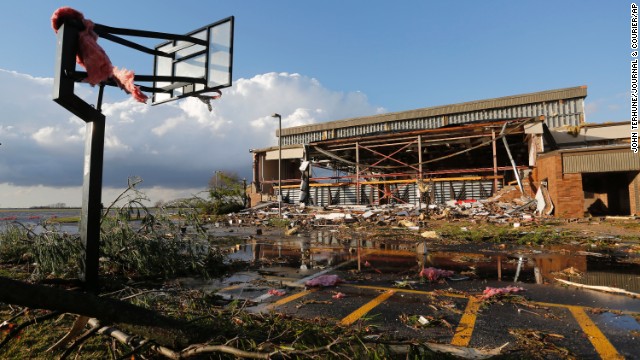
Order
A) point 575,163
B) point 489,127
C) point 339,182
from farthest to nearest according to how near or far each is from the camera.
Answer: point 339,182 < point 489,127 < point 575,163

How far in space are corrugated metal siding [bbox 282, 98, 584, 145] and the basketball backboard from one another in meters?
19.9

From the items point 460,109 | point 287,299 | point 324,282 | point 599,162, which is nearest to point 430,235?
point 324,282

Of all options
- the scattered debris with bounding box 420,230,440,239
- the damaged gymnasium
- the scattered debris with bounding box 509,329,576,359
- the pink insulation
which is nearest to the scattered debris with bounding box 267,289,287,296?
the scattered debris with bounding box 509,329,576,359

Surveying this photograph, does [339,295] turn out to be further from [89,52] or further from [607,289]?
[89,52]

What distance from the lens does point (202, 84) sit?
5.29m

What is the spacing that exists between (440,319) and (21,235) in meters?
7.73

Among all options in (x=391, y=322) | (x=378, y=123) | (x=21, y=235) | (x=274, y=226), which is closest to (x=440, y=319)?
(x=391, y=322)

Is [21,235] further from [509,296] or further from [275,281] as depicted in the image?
[509,296]

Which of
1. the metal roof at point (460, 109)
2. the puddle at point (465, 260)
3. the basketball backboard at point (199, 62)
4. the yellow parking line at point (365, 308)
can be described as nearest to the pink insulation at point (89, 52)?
the basketball backboard at point (199, 62)

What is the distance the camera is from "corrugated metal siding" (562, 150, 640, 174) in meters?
13.0

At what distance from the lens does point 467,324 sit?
11.2 ft

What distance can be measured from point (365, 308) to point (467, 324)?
3.85 feet

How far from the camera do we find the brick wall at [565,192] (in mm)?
13219

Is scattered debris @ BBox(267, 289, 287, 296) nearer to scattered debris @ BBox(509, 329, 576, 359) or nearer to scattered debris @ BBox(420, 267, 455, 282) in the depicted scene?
scattered debris @ BBox(420, 267, 455, 282)
